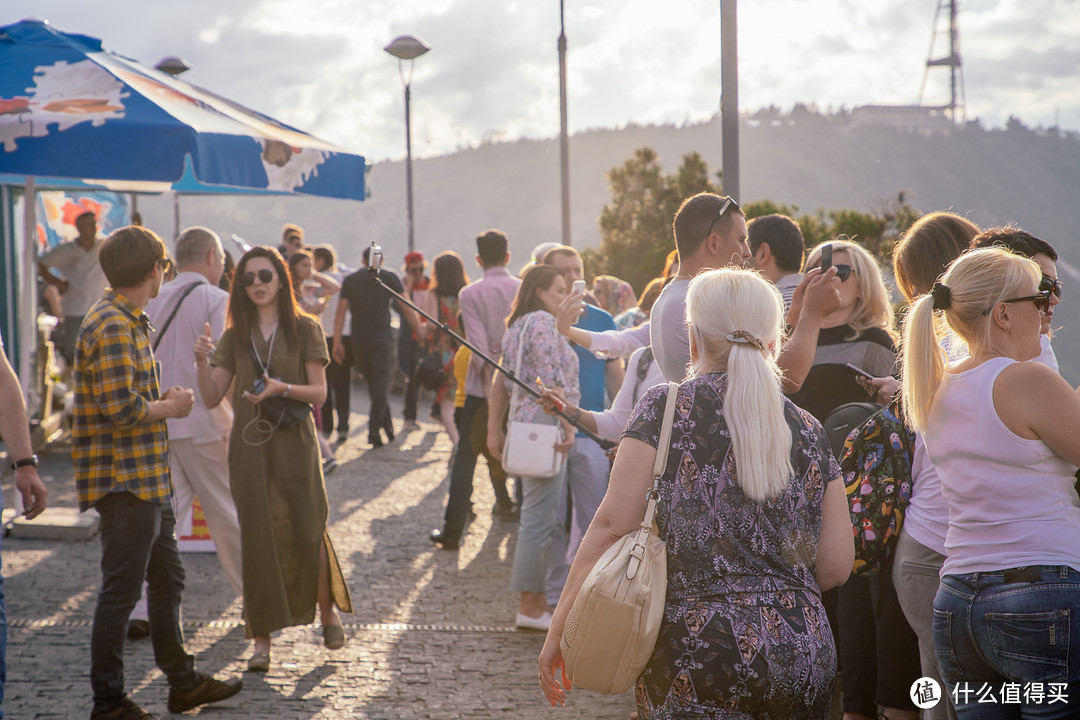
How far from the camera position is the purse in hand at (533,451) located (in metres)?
5.36

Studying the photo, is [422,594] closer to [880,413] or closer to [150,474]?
[150,474]

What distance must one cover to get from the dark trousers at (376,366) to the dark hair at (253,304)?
20.5 ft

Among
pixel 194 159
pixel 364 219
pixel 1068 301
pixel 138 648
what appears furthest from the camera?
pixel 364 219

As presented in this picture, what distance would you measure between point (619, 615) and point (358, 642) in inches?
135

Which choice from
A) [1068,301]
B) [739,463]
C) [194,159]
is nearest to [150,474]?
[194,159]

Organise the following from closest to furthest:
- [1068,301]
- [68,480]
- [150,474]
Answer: [150,474] → [68,480] → [1068,301]

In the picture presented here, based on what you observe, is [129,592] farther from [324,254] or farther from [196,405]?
[324,254]

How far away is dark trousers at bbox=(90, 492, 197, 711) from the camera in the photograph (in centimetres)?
397

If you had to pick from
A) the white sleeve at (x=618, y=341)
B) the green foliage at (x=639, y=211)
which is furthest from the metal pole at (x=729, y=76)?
the green foliage at (x=639, y=211)

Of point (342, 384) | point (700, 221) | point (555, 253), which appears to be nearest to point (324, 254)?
point (342, 384)

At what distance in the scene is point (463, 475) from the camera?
725 centimetres

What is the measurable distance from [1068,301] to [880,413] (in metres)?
93.0

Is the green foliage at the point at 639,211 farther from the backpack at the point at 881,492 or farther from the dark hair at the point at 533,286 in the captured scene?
the backpack at the point at 881,492

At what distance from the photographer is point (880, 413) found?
10.6 feet
